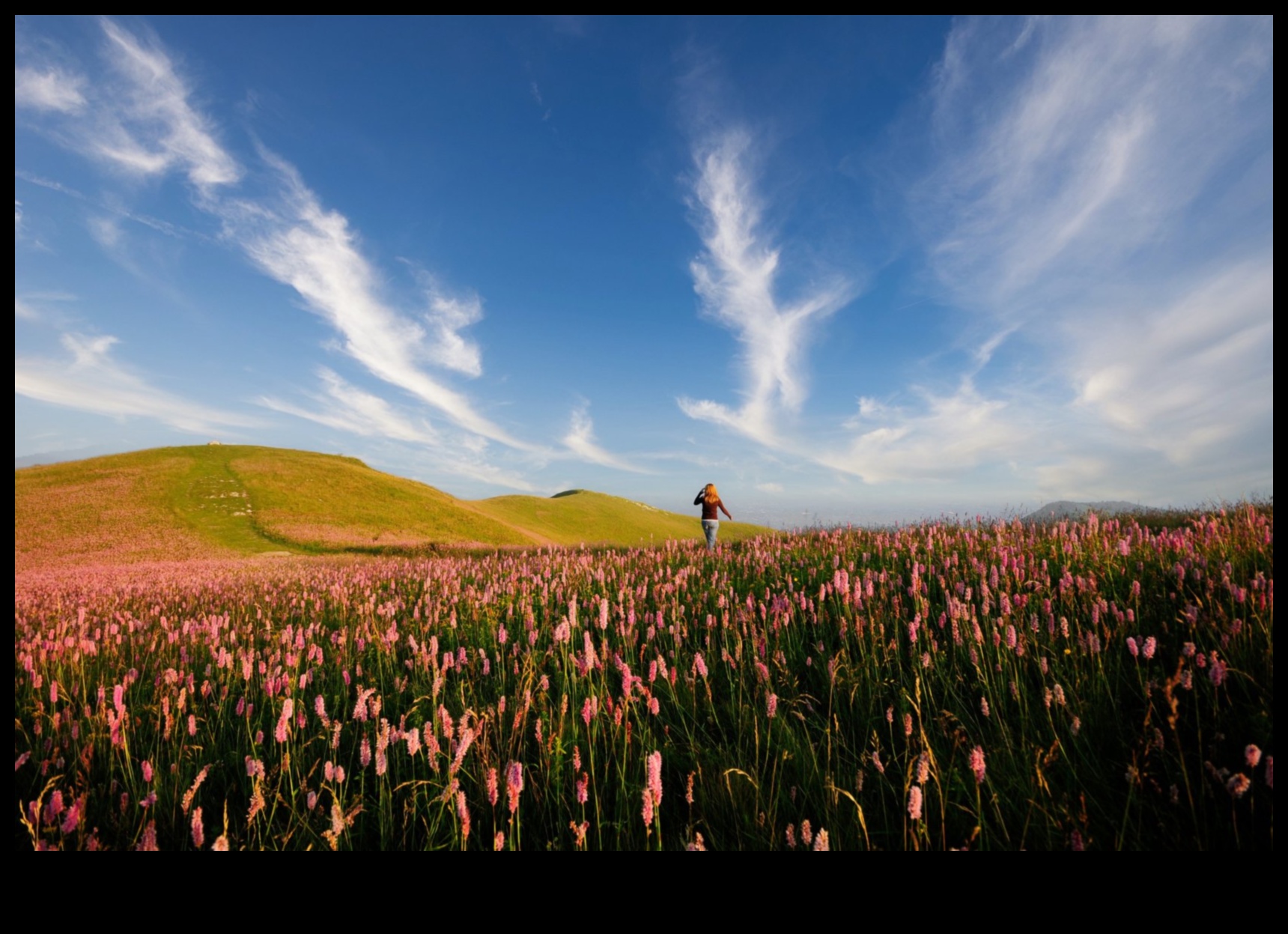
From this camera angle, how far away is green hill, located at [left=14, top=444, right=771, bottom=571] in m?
33.1

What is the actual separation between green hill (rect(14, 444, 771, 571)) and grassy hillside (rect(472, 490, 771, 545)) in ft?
7.37

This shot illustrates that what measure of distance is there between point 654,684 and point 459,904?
236 cm

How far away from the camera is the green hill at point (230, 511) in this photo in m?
33.1

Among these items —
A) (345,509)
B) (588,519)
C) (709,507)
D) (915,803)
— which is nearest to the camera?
(915,803)

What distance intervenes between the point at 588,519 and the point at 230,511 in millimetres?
52757

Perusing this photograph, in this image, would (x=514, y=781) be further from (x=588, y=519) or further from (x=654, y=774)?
(x=588, y=519)

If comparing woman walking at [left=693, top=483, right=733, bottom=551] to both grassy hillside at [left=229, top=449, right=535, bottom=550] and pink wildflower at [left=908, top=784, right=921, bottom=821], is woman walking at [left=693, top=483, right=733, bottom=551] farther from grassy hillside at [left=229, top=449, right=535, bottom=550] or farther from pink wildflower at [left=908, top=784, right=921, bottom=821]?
grassy hillside at [left=229, top=449, right=535, bottom=550]

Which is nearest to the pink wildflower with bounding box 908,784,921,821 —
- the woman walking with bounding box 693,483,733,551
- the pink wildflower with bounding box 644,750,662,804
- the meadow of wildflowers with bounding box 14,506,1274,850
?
the meadow of wildflowers with bounding box 14,506,1274,850

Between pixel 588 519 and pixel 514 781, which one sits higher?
pixel 588 519

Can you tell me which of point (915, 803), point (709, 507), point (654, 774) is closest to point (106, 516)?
point (709, 507)

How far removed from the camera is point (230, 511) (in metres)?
44.4

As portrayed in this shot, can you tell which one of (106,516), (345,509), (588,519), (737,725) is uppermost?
(588,519)
